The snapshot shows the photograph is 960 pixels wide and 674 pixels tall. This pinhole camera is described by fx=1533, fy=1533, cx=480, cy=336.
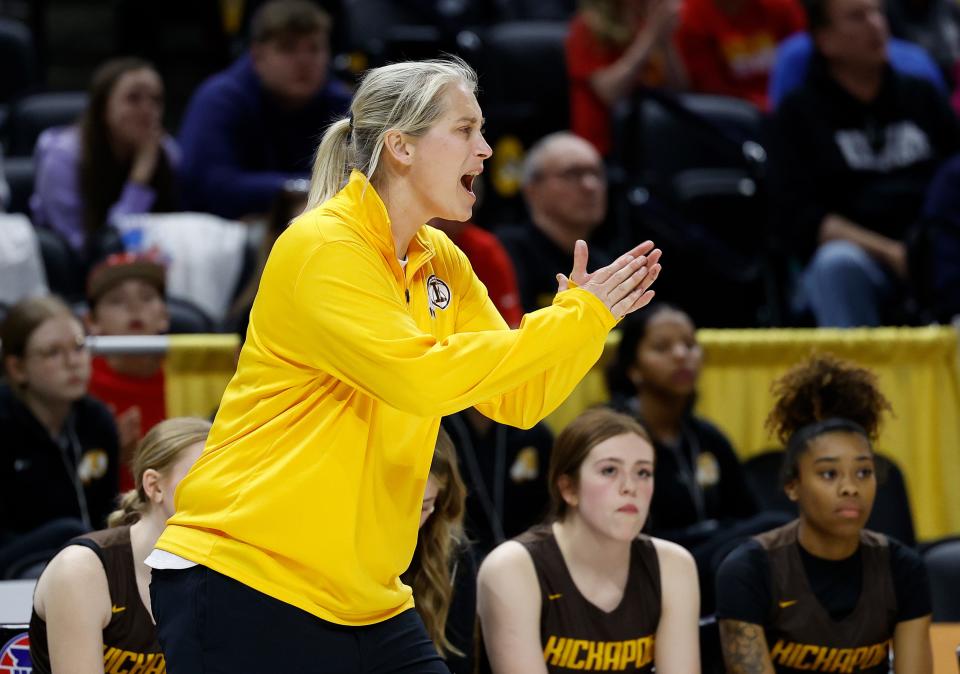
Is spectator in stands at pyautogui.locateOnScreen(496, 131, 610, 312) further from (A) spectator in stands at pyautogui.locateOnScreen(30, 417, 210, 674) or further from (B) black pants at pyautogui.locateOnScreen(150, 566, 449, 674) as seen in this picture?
(B) black pants at pyautogui.locateOnScreen(150, 566, 449, 674)

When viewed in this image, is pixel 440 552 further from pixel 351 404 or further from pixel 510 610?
pixel 351 404

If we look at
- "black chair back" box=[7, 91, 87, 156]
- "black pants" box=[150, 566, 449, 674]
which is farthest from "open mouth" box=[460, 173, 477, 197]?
"black chair back" box=[7, 91, 87, 156]

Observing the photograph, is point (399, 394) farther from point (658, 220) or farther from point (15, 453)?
point (658, 220)

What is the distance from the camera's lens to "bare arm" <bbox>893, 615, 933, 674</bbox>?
3.63m

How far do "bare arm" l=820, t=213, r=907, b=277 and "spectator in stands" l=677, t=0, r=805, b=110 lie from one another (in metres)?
1.28

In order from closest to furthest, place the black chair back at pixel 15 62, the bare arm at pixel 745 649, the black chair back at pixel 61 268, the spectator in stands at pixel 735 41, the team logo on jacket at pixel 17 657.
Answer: the team logo on jacket at pixel 17 657
the bare arm at pixel 745 649
the black chair back at pixel 61 268
the black chair back at pixel 15 62
the spectator in stands at pixel 735 41

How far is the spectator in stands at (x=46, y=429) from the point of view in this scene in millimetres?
4465

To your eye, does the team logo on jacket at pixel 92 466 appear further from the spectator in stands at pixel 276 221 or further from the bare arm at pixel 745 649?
the bare arm at pixel 745 649

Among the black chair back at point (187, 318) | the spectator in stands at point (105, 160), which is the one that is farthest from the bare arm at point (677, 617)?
the spectator in stands at point (105, 160)

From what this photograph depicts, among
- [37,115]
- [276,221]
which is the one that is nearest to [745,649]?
[276,221]

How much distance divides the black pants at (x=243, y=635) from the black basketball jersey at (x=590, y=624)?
1.14 meters

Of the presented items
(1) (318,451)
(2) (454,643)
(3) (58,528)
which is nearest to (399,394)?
(1) (318,451)

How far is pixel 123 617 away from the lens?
319 cm

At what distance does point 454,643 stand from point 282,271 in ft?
4.81
